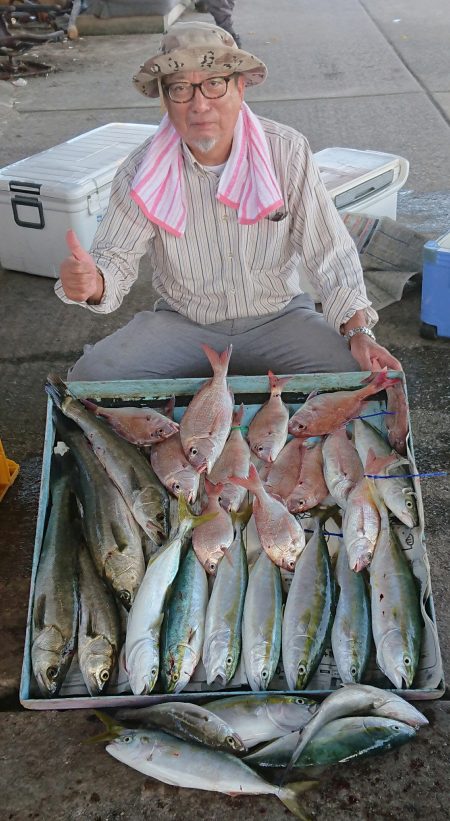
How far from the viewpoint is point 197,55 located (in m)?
2.42

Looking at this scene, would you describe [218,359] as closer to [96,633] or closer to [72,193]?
[96,633]

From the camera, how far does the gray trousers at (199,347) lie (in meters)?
2.85

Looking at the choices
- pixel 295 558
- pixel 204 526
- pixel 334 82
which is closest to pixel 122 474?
pixel 204 526

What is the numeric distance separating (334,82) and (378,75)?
0.47m

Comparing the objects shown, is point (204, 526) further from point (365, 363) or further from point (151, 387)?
point (365, 363)

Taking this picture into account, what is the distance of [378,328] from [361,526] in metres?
1.87

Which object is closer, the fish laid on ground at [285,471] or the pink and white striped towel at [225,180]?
the fish laid on ground at [285,471]

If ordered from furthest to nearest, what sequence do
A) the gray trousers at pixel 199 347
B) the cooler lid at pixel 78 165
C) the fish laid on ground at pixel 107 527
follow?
the cooler lid at pixel 78 165
the gray trousers at pixel 199 347
the fish laid on ground at pixel 107 527

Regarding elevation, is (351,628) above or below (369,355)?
below

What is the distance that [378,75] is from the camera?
777 cm

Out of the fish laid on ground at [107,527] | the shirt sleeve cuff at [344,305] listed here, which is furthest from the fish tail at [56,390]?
the shirt sleeve cuff at [344,305]

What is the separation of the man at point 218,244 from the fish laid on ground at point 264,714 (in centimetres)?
119

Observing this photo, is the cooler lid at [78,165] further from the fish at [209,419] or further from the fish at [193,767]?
the fish at [193,767]

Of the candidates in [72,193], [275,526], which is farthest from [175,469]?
[72,193]
